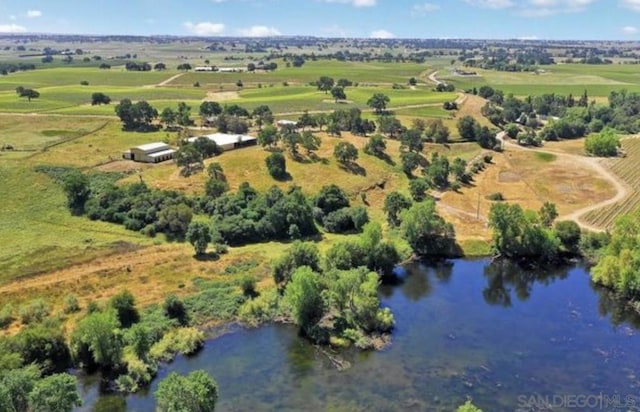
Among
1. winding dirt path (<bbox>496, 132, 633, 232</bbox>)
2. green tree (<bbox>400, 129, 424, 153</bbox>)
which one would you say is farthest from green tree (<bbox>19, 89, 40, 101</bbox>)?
winding dirt path (<bbox>496, 132, 633, 232</bbox>)

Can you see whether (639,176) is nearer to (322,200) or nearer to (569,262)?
(569,262)

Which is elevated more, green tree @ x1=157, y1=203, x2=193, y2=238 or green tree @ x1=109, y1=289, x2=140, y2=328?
green tree @ x1=157, y1=203, x2=193, y2=238

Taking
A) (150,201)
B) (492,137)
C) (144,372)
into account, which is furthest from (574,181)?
(144,372)

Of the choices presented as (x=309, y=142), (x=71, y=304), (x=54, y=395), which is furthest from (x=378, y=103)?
(x=54, y=395)

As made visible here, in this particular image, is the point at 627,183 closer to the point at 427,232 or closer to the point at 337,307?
the point at 427,232

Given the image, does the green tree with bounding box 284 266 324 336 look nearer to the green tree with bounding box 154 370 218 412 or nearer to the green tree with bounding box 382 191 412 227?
the green tree with bounding box 154 370 218 412

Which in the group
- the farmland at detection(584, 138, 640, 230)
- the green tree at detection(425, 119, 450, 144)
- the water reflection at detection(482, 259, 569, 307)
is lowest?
the water reflection at detection(482, 259, 569, 307)
